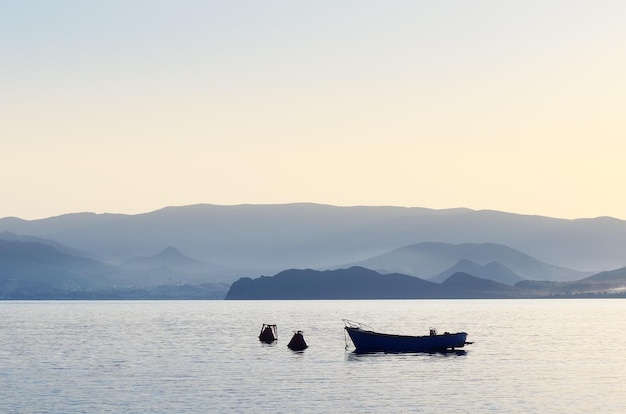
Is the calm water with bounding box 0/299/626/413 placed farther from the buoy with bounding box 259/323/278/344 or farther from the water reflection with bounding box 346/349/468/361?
the buoy with bounding box 259/323/278/344

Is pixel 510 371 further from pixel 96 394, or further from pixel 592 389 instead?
pixel 96 394

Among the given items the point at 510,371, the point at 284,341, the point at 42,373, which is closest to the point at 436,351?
the point at 510,371

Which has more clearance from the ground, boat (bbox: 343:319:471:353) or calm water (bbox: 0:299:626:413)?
boat (bbox: 343:319:471:353)

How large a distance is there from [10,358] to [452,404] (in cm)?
8305

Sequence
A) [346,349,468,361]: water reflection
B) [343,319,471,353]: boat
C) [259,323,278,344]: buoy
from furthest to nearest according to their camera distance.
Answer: [259,323,278,344]: buoy
[343,319,471,353]: boat
[346,349,468,361]: water reflection

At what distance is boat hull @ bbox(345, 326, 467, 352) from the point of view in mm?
156875

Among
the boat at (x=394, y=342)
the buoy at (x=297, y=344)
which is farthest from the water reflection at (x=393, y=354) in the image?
the buoy at (x=297, y=344)

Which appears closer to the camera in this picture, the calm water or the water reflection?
the calm water

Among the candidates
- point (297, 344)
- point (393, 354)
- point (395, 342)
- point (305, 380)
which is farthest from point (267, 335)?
point (305, 380)

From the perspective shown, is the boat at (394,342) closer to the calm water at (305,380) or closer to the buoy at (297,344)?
the calm water at (305,380)

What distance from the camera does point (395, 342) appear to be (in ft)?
517

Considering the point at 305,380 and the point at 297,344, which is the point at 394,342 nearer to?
the point at 297,344

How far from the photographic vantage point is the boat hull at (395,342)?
15688 cm

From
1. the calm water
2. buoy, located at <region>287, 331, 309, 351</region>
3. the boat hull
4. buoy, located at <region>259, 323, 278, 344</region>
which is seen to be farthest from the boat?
buoy, located at <region>259, 323, 278, 344</region>
